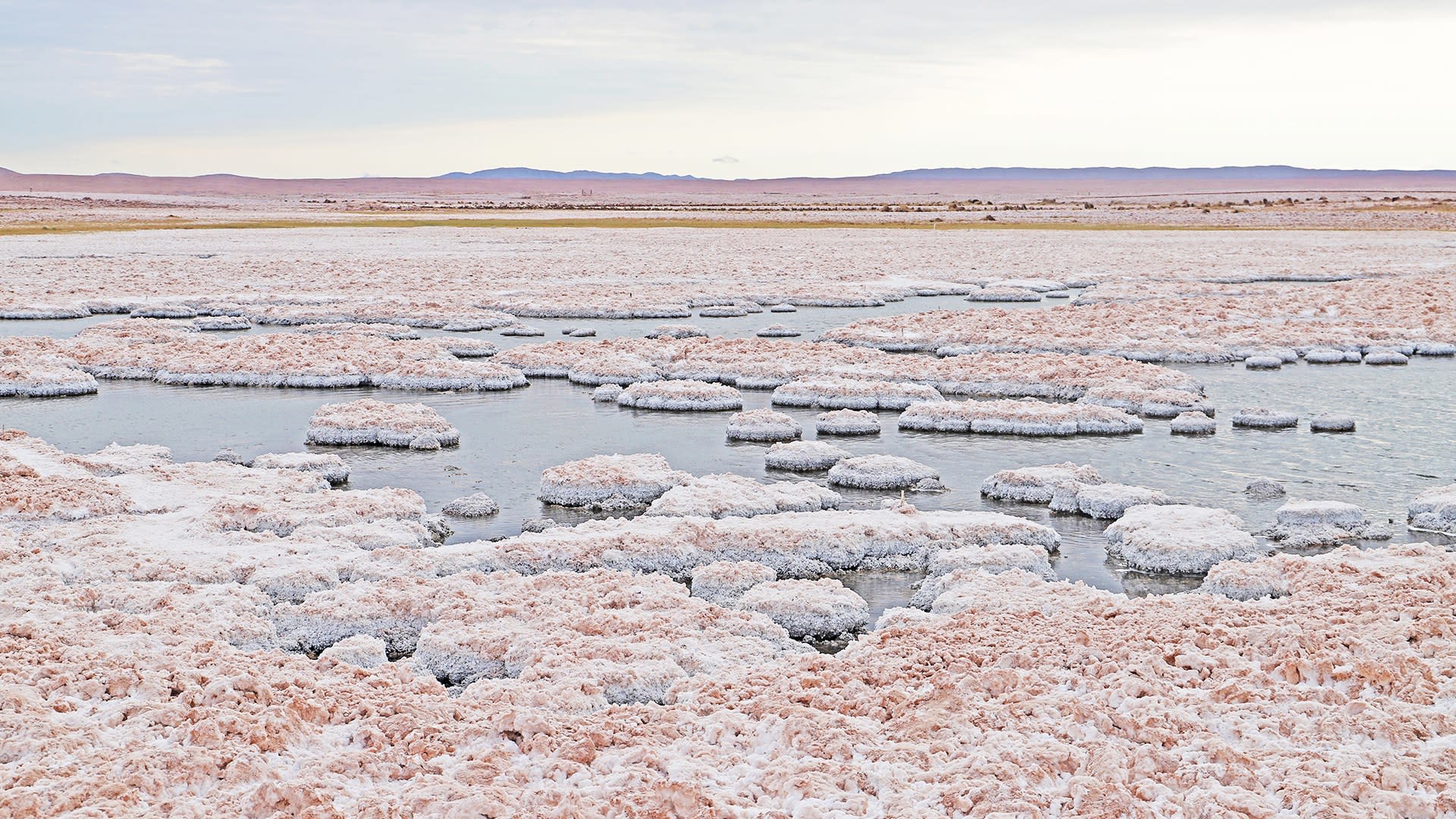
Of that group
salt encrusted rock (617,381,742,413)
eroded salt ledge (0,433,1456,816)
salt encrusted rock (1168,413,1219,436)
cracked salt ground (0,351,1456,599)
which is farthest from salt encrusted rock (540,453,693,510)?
salt encrusted rock (1168,413,1219,436)

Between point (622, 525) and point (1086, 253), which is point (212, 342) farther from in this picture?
point (1086, 253)

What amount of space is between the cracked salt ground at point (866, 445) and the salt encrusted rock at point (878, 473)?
168 millimetres

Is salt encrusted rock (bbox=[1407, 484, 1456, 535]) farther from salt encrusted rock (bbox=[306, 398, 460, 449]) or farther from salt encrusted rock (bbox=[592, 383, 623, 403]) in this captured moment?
salt encrusted rock (bbox=[592, 383, 623, 403])

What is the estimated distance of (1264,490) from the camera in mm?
13562

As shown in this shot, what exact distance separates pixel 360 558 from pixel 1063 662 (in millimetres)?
5902

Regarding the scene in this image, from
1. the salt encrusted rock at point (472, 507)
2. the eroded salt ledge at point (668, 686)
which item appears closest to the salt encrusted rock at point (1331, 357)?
the eroded salt ledge at point (668, 686)

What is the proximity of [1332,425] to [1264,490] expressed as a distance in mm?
4124

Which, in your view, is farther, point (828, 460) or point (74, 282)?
point (74, 282)

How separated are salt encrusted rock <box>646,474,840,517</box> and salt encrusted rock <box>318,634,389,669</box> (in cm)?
409

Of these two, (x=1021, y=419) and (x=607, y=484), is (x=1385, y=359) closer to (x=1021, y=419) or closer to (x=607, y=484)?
(x=1021, y=419)

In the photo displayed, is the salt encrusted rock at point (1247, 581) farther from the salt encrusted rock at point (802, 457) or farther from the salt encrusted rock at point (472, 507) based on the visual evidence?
the salt encrusted rock at point (472, 507)

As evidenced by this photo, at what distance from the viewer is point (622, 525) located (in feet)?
40.1

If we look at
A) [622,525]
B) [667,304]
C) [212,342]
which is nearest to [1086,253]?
[667,304]

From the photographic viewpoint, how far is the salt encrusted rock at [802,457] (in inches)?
589
